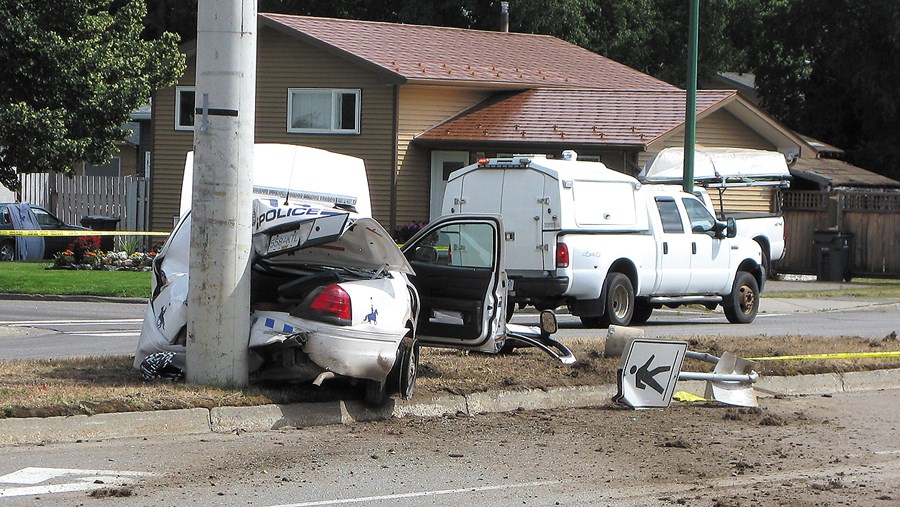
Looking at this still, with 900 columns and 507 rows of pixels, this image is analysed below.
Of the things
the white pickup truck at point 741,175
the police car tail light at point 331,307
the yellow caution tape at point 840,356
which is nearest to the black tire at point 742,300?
the yellow caution tape at point 840,356

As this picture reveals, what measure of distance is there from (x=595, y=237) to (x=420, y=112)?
1423 centimetres

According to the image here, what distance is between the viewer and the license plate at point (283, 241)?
9586mm

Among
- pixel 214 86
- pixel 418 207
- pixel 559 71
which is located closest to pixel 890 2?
pixel 559 71

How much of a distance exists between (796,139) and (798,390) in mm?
20165

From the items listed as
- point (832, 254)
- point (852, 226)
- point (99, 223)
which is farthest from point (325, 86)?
point (852, 226)

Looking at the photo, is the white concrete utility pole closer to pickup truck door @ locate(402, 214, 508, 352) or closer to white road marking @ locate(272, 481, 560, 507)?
pickup truck door @ locate(402, 214, 508, 352)

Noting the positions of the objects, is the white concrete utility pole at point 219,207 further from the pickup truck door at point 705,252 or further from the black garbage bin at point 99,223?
the black garbage bin at point 99,223

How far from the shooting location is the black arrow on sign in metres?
10.6

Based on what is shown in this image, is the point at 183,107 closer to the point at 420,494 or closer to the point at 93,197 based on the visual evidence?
the point at 93,197

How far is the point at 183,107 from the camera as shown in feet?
107

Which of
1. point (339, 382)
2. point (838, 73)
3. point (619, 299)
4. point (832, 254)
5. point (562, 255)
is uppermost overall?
point (838, 73)

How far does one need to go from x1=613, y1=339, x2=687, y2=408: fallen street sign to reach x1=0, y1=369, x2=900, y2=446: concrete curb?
427mm

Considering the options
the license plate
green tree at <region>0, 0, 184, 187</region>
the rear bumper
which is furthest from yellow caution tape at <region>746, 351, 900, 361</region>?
green tree at <region>0, 0, 184, 187</region>

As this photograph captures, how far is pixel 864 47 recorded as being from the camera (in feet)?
126
